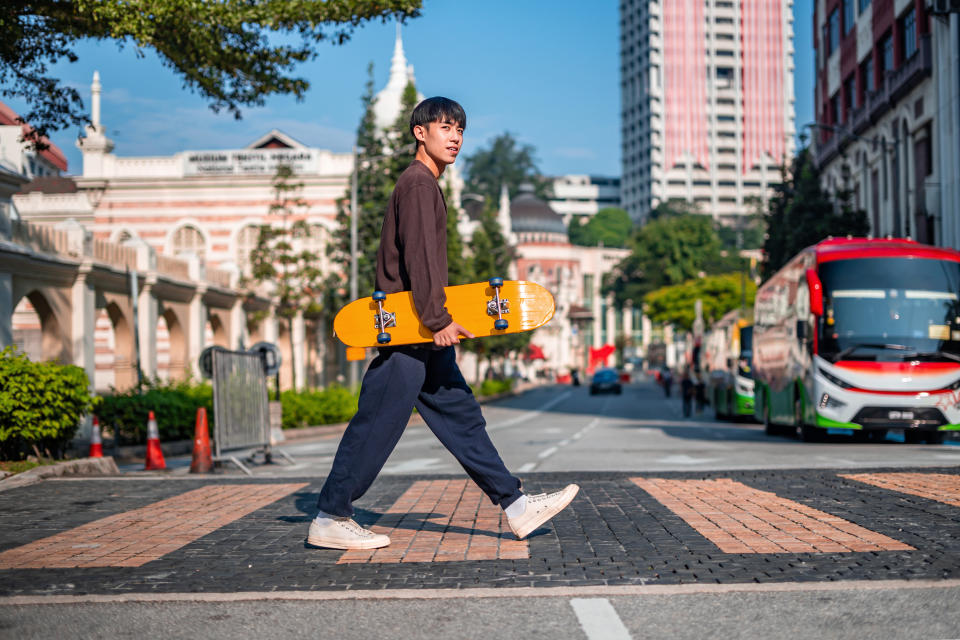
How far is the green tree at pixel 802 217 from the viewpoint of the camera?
4322 centimetres

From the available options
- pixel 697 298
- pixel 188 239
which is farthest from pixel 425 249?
pixel 697 298

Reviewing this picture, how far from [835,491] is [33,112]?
1077 cm

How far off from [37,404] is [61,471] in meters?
1.43

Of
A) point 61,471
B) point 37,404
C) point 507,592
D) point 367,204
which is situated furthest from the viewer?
point 367,204

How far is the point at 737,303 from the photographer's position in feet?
287

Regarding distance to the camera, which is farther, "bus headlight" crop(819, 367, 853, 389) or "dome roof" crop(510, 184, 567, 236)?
"dome roof" crop(510, 184, 567, 236)

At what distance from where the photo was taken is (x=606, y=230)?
6786 inches

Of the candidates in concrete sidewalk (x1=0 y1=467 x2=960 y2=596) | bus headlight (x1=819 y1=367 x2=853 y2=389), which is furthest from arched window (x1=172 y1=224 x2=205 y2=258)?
concrete sidewalk (x1=0 y1=467 x2=960 y2=596)

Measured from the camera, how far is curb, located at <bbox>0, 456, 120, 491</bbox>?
382 inches

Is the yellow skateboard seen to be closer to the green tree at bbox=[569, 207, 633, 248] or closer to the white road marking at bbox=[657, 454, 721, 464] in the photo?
the white road marking at bbox=[657, 454, 721, 464]

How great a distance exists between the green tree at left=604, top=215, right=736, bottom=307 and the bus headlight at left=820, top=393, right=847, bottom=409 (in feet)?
261

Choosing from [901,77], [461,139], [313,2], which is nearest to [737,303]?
[901,77]

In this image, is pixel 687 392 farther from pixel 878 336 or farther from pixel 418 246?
pixel 418 246

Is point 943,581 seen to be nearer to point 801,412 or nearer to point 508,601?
point 508,601
